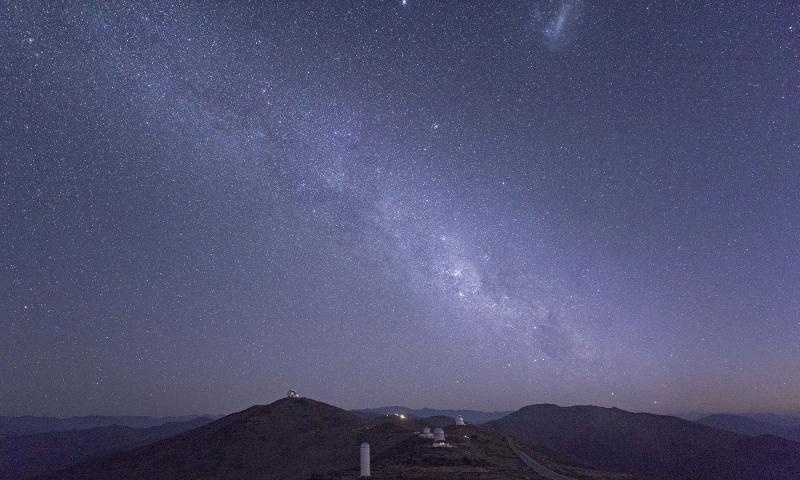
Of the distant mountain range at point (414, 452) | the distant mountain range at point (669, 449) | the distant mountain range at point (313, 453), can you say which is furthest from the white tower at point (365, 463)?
the distant mountain range at point (669, 449)

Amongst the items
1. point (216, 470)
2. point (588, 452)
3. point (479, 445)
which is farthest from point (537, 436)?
point (479, 445)

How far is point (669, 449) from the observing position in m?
169

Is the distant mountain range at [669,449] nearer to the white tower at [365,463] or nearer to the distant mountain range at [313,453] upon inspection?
the distant mountain range at [313,453]

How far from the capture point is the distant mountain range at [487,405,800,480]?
5797 inches

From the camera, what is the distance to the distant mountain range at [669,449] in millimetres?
147250

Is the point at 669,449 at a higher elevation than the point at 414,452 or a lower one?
lower

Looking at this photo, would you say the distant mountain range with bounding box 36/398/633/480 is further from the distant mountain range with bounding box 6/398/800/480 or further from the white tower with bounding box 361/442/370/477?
the white tower with bounding box 361/442/370/477

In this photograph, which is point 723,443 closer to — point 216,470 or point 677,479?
point 677,479

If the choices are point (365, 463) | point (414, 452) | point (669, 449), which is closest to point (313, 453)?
point (414, 452)

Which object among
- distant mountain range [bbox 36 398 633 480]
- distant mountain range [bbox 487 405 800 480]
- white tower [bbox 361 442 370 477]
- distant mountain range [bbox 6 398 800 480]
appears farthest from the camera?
distant mountain range [bbox 487 405 800 480]

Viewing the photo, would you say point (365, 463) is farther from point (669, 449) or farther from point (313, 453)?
point (669, 449)

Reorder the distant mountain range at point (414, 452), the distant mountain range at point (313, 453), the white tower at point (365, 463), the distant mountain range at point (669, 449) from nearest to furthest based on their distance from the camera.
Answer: the white tower at point (365, 463) < the distant mountain range at point (313, 453) < the distant mountain range at point (414, 452) < the distant mountain range at point (669, 449)

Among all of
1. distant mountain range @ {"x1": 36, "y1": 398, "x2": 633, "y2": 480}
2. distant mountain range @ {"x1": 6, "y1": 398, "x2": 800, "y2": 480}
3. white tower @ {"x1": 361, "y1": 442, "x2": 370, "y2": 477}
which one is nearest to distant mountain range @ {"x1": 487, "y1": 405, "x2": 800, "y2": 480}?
distant mountain range @ {"x1": 6, "y1": 398, "x2": 800, "y2": 480}

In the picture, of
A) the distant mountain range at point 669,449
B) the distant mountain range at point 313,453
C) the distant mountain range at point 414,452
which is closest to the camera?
the distant mountain range at point 313,453
